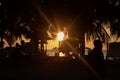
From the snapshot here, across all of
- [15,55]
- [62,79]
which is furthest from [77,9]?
[62,79]

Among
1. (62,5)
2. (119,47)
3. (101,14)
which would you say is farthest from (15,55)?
(119,47)

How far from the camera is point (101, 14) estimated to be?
1125 inches

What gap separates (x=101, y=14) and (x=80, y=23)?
6.46ft

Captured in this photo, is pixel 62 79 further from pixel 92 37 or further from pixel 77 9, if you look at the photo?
pixel 92 37

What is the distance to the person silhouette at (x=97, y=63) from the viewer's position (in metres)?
8.70

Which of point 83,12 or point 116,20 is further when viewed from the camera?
point 116,20

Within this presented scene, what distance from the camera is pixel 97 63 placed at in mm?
8828

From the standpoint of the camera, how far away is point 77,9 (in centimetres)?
2692

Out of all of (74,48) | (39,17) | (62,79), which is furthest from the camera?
(74,48)

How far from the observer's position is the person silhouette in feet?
28.6

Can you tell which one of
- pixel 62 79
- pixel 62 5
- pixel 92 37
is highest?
pixel 62 5

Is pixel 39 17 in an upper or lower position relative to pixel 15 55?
upper

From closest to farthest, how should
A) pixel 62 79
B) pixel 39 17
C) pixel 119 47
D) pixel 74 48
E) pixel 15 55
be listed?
pixel 62 79
pixel 15 55
pixel 39 17
pixel 74 48
pixel 119 47

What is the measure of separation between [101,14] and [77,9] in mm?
2407
